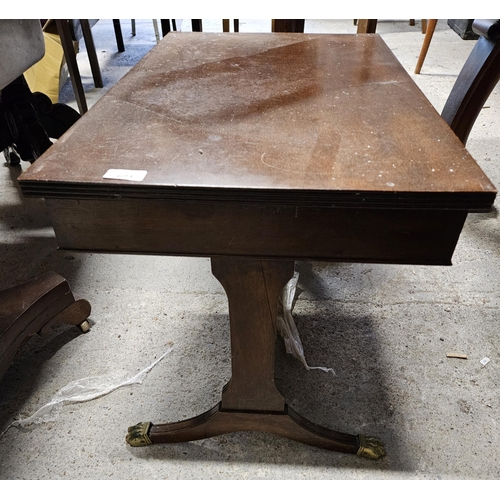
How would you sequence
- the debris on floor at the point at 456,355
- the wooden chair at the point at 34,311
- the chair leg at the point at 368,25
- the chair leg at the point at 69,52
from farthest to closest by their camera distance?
the chair leg at the point at 69,52 → the chair leg at the point at 368,25 → the debris on floor at the point at 456,355 → the wooden chair at the point at 34,311

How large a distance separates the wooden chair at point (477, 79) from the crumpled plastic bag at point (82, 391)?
1103 millimetres

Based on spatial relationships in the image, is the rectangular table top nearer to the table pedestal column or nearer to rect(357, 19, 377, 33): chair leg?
the table pedestal column

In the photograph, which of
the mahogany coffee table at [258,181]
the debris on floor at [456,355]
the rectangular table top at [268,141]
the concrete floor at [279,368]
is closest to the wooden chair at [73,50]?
the concrete floor at [279,368]

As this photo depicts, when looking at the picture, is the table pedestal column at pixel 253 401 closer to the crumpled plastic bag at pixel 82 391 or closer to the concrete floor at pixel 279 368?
the concrete floor at pixel 279 368

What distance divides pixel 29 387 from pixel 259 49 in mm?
996

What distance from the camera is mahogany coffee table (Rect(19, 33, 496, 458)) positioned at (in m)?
0.57

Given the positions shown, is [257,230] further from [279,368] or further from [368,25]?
[368,25]

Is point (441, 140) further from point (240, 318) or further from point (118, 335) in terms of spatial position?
point (118, 335)

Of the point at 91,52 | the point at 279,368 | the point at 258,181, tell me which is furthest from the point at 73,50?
the point at 258,181

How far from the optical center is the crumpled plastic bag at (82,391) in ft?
3.35

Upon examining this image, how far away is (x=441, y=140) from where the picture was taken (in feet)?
2.24

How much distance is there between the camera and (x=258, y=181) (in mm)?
576

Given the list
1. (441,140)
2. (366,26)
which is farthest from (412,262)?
(366,26)

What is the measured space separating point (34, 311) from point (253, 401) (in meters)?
0.59
